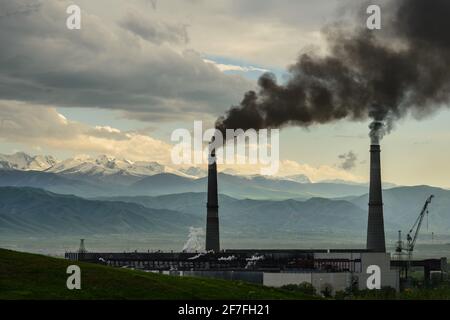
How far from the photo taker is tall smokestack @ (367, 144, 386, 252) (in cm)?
19075

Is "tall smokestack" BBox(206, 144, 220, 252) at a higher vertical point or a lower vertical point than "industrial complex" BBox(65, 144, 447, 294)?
higher

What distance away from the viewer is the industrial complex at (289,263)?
14550cm

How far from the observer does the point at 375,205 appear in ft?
627

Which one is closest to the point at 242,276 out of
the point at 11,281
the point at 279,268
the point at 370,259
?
the point at 279,268

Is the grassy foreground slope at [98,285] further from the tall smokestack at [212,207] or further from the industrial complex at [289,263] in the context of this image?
the tall smokestack at [212,207]

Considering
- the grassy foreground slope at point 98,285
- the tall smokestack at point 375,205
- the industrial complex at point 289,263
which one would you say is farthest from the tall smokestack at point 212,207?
the grassy foreground slope at point 98,285

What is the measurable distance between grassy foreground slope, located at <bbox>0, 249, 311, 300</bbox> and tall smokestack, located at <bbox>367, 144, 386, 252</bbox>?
365ft

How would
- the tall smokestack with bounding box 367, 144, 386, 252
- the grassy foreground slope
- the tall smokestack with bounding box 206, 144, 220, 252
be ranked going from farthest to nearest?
the tall smokestack with bounding box 367, 144, 386, 252 → the tall smokestack with bounding box 206, 144, 220, 252 → the grassy foreground slope

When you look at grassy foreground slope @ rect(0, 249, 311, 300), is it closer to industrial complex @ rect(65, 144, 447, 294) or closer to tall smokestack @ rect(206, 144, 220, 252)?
industrial complex @ rect(65, 144, 447, 294)

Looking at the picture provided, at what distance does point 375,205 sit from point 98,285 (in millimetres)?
125370

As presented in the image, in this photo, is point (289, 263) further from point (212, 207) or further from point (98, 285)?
point (98, 285)

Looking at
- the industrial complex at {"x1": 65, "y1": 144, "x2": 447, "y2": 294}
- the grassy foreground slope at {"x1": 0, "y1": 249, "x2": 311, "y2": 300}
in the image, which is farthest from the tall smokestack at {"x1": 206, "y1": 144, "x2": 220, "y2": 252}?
the grassy foreground slope at {"x1": 0, "y1": 249, "x2": 311, "y2": 300}

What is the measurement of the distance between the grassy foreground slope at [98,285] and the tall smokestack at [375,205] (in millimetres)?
111116
